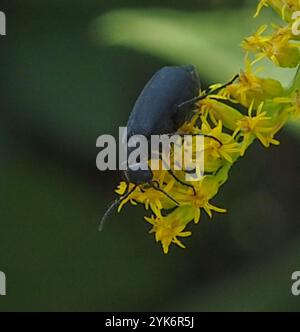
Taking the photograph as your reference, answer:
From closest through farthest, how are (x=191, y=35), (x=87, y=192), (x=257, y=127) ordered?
(x=257, y=127), (x=191, y=35), (x=87, y=192)

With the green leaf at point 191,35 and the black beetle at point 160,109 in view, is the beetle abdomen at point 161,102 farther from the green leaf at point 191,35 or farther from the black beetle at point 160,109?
the green leaf at point 191,35

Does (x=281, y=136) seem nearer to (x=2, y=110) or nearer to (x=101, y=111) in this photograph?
(x=101, y=111)

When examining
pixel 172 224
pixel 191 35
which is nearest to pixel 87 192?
pixel 191 35

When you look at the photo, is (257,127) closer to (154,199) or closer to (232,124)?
(232,124)

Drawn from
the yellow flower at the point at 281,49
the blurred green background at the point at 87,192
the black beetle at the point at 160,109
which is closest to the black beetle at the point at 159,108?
the black beetle at the point at 160,109

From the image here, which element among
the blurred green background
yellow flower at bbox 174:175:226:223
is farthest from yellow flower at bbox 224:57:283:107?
the blurred green background

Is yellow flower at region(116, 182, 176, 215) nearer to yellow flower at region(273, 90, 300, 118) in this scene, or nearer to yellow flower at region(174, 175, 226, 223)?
yellow flower at region(174, 175, 226, 223)
